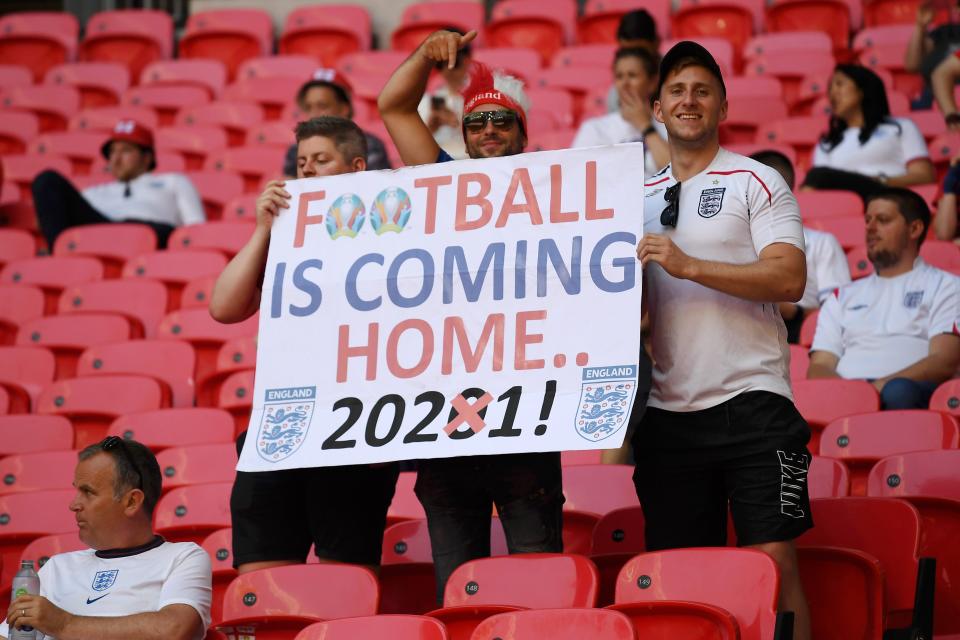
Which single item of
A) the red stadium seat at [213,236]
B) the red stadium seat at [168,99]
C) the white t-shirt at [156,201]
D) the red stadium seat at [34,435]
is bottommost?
the red stadium seat at [34,435]

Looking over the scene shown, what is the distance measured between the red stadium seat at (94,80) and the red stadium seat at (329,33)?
1.22 meters

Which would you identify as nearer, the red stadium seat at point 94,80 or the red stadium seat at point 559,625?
the red stadium seat at point 559,625

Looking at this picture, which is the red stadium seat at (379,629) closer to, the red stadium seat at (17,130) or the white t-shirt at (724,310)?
the white t-shirt at (724,310)

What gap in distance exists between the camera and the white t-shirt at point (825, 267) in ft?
21.2

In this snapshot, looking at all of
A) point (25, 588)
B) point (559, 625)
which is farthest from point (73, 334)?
point (559, 625)

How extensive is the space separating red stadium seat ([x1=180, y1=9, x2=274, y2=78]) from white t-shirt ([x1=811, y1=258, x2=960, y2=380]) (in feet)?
21.4

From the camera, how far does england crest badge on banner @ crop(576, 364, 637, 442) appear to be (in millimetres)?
3695

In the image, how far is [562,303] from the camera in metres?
3.96

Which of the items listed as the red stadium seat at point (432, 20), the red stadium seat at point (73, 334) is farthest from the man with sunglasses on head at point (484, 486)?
the red stadium seat at point (432, 20)

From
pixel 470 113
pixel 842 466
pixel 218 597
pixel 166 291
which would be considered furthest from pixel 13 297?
pixel 842 466

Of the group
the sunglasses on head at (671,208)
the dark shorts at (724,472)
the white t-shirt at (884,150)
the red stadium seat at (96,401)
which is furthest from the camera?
the white t-shirt at (884,150)

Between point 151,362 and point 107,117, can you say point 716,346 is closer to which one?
point 151,362

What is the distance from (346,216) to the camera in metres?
4.29

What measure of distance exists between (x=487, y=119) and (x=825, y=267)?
2750mm
